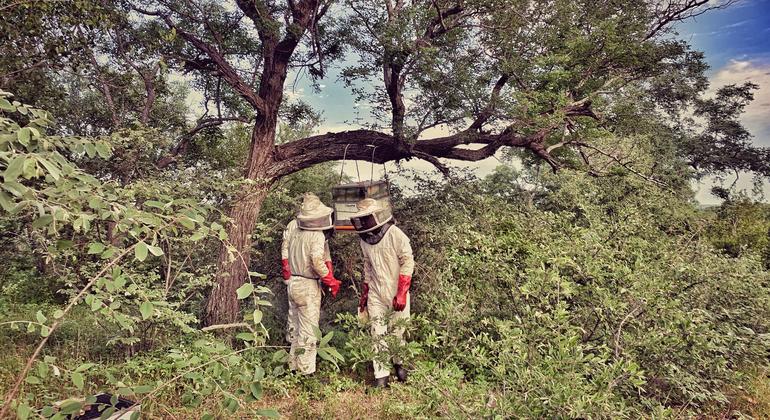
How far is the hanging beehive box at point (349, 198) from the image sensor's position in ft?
22.6

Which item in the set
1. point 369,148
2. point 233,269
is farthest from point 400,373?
point 369,148

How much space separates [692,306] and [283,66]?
8.44 meters

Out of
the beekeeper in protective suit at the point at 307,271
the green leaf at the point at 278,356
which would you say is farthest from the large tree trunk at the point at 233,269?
the green leaf at the point at 278,356

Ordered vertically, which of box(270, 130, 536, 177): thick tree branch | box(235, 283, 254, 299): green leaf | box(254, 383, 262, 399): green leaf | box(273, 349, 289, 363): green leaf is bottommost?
box(254, 383, 262, 399): green leaf

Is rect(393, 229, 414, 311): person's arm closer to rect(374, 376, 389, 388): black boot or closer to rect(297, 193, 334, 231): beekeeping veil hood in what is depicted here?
rect(374, 376, 389, 388): black boot

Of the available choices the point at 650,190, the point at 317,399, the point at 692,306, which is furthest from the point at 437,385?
the point at 650,190

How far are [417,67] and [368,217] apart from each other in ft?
11.4

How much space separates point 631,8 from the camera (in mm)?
10547

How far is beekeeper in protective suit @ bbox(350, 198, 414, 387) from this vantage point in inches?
239

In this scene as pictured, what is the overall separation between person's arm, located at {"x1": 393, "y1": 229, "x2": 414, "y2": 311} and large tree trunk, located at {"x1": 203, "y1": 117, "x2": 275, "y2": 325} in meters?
2.55

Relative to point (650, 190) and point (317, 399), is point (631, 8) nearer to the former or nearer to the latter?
point (650, 190)

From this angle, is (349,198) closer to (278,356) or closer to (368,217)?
(368,217)

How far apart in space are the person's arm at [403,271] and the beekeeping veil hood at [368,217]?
1.25ft

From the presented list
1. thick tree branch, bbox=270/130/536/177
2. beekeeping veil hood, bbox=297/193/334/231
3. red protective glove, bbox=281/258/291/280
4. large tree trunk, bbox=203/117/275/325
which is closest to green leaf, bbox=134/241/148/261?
beekeeping veil hood, bbox=297/193/334/231
